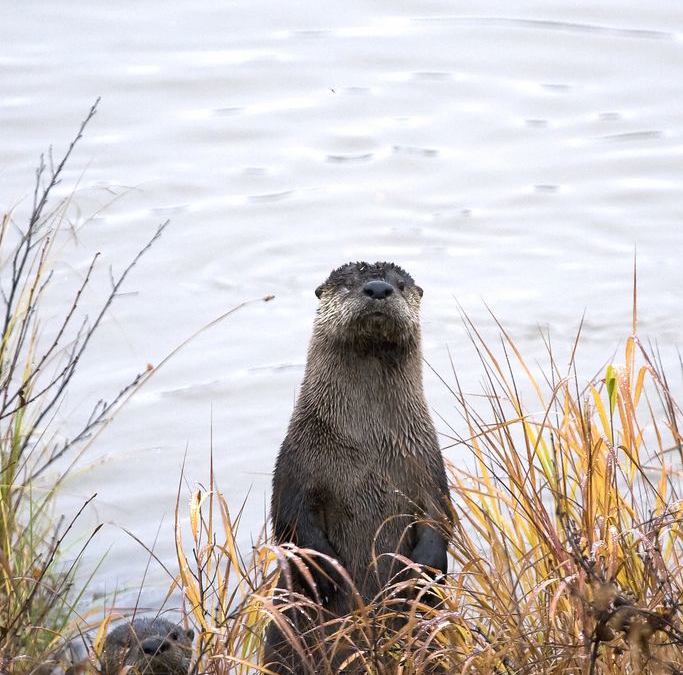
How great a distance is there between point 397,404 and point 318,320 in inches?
14.7

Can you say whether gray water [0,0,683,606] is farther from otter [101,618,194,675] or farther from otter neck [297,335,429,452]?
otter neck [297,335,429,452]

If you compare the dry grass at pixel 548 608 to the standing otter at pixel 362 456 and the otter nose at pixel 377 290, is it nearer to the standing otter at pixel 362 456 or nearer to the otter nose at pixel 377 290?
the standing otter at pixel 362 456

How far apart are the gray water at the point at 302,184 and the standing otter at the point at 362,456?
67.2 inches

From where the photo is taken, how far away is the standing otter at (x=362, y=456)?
3908 mm

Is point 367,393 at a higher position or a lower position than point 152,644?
higher

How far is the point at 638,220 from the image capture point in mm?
8414

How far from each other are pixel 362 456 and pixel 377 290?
0.46m

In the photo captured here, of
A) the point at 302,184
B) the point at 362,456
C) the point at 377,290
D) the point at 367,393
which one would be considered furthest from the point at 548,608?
the point at 302,184

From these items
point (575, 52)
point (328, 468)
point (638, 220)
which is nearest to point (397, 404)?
point (328, 468)

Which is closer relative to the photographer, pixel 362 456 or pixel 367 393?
pixel 362 456

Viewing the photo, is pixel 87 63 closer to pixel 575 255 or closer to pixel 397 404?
pixel 575 255

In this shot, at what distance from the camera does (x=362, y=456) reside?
4.01m

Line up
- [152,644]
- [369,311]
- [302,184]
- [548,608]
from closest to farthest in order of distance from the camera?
[548,608]
[152,644]
[369,311]
[302,184]

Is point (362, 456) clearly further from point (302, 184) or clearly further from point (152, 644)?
point (302, 184)
